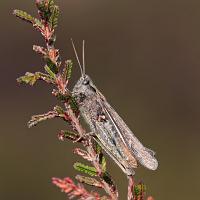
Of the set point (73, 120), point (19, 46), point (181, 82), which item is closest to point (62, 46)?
point (19, 46)

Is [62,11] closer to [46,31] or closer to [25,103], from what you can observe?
[25,103]

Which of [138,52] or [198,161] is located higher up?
[138,52]

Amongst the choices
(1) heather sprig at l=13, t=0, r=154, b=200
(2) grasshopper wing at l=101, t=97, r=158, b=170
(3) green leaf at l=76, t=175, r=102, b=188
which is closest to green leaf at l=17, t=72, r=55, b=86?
(1) heather sprig at l=13, t=0, r=154, b=200

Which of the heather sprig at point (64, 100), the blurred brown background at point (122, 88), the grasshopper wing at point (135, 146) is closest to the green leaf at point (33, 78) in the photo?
the heather sprig at point (64, 100)

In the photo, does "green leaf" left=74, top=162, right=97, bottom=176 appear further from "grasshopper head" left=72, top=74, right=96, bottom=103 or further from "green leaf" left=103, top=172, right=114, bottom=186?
"grasshopper head" left=72, top=74, right=96, bottom=103

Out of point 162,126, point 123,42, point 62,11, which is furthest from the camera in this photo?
point 62,11

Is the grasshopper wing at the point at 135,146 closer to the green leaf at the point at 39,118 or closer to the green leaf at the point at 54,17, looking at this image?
the green leaf at the point at 39,118

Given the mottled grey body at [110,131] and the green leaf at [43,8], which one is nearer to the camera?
the green leaf at [43,8]
